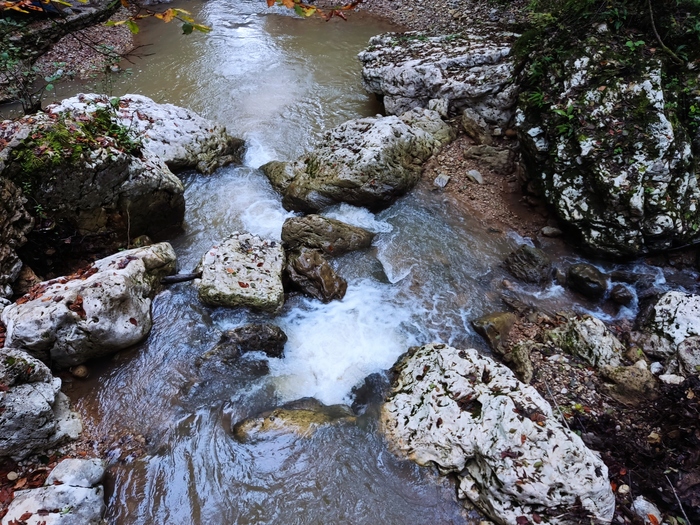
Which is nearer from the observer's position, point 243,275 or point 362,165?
point 243,275

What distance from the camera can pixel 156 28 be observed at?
48.8 ft

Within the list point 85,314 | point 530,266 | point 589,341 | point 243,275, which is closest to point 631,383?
point 589,341

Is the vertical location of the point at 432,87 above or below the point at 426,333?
above

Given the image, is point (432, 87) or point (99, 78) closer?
point (432, 87)

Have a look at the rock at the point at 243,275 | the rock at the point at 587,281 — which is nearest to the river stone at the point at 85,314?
the rock at the point at 243,275

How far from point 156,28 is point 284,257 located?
13.1 meters

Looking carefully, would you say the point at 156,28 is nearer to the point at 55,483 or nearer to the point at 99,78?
the point at 99,78

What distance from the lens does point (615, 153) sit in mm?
6223

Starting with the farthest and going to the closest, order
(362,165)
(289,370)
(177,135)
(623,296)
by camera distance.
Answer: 1. (177,135)
2. (362,165)
3. (623,296)
4. (289,370)

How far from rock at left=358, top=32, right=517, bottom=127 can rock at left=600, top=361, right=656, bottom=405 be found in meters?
5.40

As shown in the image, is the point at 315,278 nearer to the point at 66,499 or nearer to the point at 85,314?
the point at 85,314

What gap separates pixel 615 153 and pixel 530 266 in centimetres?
208

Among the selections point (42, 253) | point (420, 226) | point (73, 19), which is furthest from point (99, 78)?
point (420, 226)

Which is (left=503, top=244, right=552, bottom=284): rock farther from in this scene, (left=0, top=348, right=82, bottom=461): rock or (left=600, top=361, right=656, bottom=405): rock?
(left=0, top=348, right=82, bottom=461): rock
